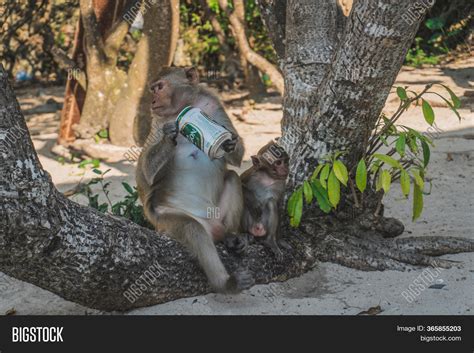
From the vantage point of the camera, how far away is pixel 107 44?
9.09m

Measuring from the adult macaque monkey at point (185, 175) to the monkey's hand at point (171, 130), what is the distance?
9cm

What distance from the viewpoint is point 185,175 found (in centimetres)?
486

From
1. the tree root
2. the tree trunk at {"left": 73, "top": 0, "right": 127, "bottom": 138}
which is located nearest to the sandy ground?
the tree root

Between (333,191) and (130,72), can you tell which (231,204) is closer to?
(333,191)

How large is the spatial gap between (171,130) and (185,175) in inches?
18.0

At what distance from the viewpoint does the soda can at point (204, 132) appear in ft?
13.7

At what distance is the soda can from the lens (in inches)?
164

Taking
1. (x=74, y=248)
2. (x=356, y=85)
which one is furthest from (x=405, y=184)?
(x=74, y=248)

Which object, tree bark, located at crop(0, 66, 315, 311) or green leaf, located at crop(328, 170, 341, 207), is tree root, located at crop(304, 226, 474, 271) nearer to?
tree bark, located at crop(0, 66, 315, 311)

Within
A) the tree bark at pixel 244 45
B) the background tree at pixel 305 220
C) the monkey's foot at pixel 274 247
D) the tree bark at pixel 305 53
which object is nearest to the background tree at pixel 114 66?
the tree bark at pixel 244 45

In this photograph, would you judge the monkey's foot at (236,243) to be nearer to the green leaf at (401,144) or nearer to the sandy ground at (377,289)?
the sandy ground at (377,289)

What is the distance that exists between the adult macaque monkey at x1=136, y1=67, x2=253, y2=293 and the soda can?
1.12ft

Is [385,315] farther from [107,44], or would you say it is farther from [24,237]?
[107,44]
